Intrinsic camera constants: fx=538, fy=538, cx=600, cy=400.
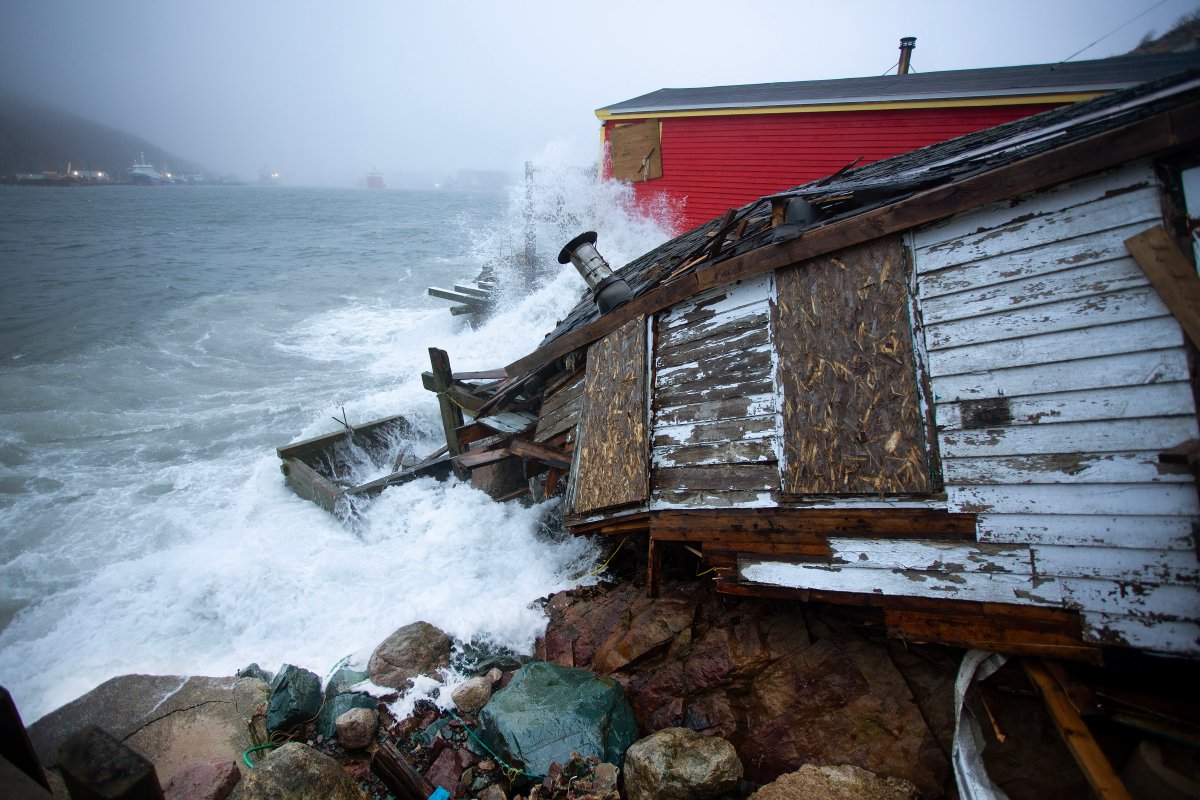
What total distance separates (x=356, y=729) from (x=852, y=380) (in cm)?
489

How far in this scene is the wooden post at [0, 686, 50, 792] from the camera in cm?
209

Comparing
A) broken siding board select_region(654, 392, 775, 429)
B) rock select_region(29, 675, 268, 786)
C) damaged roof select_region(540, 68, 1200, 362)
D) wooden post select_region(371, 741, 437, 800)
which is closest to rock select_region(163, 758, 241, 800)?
rock select_region(29, 675, 268, 786)

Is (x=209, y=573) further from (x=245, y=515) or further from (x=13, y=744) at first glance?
(x=13, y=744)

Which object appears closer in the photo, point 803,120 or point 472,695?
point 472,695

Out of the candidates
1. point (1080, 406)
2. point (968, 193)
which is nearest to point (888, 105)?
point (968, 193)

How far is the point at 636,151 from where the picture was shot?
17094 mm

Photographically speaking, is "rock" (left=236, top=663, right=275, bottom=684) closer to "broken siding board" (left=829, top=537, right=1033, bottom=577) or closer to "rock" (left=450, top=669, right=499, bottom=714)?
"rock" (left=450, top=669, right=499, bottom=714)

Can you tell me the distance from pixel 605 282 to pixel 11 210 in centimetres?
8975

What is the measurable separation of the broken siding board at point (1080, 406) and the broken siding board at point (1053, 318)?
0.38m

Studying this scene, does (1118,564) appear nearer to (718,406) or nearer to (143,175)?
(718,406)

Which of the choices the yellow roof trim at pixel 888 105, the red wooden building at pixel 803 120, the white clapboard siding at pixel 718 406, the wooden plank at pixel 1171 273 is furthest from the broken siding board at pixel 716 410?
the yellow roof trim at pixel 888 105

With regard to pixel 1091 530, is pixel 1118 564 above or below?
below

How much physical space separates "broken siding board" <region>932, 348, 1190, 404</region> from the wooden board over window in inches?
607

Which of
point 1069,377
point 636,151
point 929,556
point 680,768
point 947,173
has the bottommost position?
point 680,768
